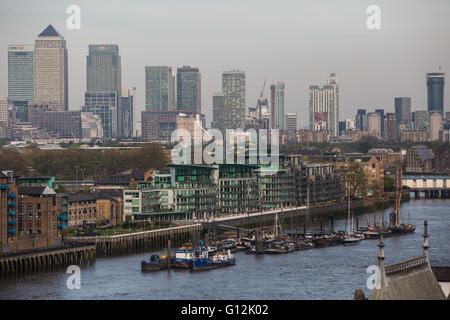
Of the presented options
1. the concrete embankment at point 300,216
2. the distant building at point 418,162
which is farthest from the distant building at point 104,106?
the concrete embankment at point 300,216

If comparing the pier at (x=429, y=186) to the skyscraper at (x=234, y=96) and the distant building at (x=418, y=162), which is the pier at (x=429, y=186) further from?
the skyscraper at (x=234, y=96)

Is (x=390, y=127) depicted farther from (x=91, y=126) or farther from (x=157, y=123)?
(x=91, y=126)

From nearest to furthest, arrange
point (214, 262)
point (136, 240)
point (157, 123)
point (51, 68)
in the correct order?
point (214, 262), point (136, 240), point (157, 123), point (51, 68)

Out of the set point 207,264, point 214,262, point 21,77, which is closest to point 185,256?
point 207,264

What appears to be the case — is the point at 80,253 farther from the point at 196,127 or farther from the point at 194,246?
the point at 196,127

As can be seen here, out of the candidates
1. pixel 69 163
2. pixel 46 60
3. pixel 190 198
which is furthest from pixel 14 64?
pixel 190 198
